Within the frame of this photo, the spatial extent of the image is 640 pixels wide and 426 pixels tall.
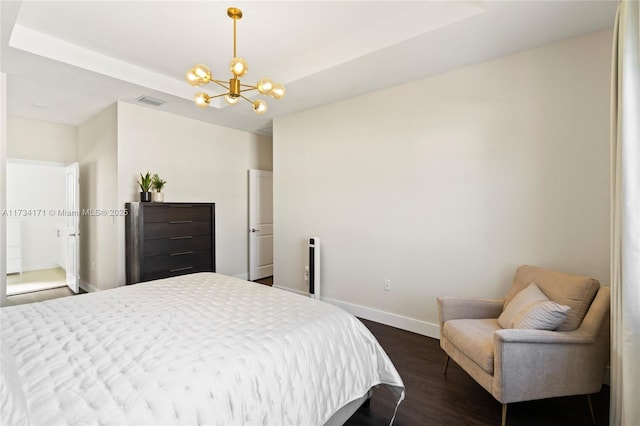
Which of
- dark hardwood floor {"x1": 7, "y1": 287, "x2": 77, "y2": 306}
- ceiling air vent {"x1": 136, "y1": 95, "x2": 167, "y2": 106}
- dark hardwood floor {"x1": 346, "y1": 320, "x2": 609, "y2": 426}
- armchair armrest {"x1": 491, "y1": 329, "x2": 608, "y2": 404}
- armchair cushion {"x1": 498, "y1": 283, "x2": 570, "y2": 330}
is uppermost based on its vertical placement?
ceiling air vent {"x1": 136, "y1": 95, "x2": 167, "y2": 106}

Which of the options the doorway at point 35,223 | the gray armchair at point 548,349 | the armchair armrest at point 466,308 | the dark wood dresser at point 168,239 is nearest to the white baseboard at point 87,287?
the doorway at point 35,223

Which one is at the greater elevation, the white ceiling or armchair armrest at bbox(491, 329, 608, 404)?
the white ceiling

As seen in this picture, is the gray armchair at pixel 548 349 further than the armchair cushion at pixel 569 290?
No

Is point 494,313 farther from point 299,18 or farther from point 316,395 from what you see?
point 299,18

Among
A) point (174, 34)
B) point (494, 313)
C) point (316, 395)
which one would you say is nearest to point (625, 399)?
point (494, 313)

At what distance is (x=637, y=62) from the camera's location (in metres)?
1.55

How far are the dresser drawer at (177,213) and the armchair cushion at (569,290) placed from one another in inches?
147

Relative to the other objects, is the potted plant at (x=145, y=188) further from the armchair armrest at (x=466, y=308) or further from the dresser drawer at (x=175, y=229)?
the armchair armrest at (x=466, y=308)

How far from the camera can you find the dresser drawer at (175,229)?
12.6 ft

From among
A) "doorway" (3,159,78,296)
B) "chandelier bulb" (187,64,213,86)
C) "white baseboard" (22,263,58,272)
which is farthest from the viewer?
"white baseboard" (22,263,58,272)

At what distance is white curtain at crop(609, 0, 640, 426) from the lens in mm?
1508

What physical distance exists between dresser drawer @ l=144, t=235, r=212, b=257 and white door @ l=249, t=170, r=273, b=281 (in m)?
→ 1.11

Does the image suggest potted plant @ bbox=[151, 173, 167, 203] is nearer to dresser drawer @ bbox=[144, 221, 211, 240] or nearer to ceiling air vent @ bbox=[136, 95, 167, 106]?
dresser drawer @ bbox=[144, 221, 211, 240]

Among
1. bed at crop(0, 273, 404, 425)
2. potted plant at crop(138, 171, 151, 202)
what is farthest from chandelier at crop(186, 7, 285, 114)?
potted plant at crop(138, 171, 151, 202)
